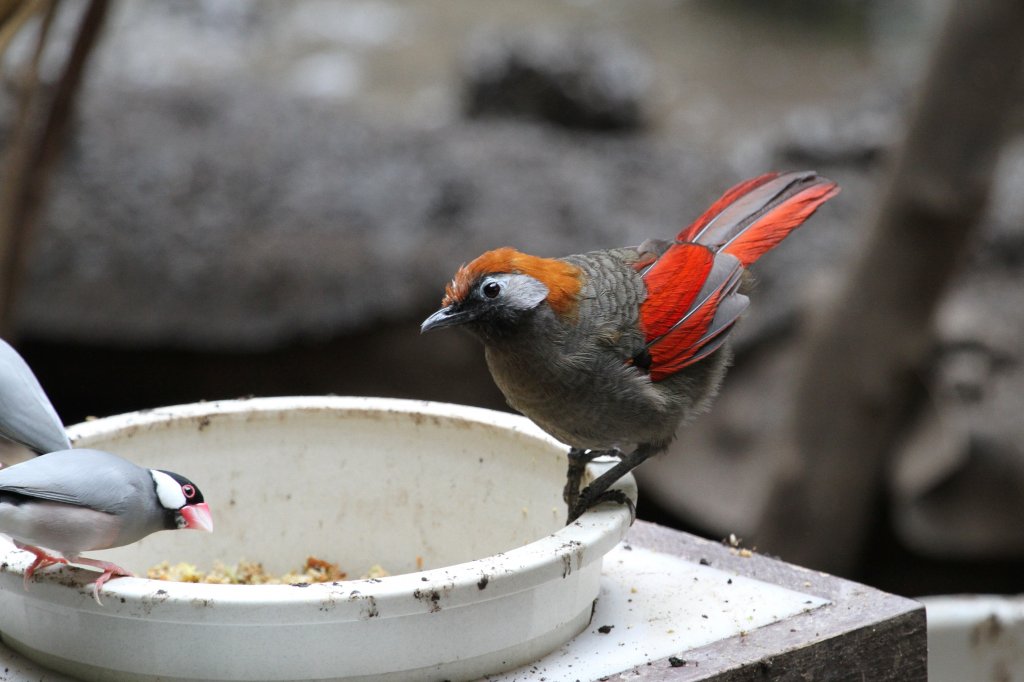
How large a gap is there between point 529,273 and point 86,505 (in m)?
0.79

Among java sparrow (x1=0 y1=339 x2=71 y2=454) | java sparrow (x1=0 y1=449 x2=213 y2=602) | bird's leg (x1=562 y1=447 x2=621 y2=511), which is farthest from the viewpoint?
bird's leg (x1=562 y1=447 x2=621 y2=511)

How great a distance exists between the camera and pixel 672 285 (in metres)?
2.36

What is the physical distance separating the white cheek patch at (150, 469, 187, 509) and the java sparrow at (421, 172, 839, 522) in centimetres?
48

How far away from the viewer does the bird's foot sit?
216 cm

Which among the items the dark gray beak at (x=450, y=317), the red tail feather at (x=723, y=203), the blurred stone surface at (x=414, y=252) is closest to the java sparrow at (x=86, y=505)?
the dark gray beak at (x=450, y=317)

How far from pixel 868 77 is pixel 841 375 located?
197 inches

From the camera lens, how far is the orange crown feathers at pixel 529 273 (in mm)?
2137

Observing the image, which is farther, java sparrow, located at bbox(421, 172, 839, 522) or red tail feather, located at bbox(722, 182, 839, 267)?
red tail feather, located at bbox(722, 182, 839, 267)

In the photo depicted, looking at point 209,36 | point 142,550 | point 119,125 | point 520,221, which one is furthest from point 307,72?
point 142,550

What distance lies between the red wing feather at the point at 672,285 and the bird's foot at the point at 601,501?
0.29 m

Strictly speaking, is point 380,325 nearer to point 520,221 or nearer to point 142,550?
point 520,221

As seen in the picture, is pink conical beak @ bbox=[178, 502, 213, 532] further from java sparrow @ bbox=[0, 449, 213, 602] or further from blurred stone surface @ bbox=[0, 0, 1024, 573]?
blurred stone surface @ bbox=[0, 0, 1024, 573]

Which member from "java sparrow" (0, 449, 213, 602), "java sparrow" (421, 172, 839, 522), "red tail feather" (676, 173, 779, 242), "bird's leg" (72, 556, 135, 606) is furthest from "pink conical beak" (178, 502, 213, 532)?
"red tail feather" (676, 173, 779, 242)

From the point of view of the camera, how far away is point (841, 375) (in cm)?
448
